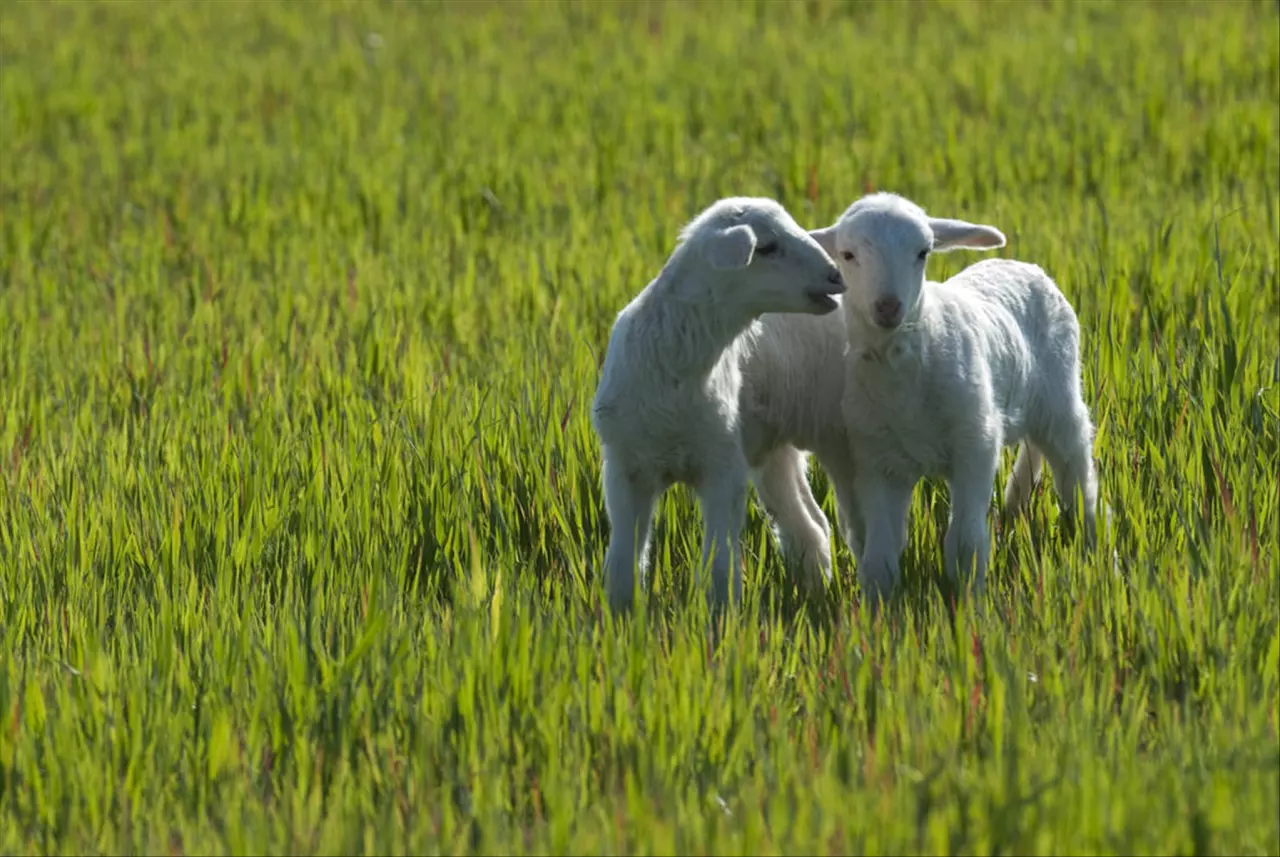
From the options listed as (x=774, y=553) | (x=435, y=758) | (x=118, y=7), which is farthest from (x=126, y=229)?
(x=118, y=7)

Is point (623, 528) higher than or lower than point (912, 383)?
lower

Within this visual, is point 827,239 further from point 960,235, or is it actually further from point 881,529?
point 881,529

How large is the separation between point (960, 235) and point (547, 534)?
4.75ft

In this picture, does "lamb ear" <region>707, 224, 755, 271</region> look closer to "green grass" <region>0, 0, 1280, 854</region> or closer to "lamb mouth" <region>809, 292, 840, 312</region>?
"lamb mouth" <region>809, 292, 840, 312</region>

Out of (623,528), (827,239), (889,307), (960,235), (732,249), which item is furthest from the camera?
(960,235)

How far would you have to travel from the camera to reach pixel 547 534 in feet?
17.1

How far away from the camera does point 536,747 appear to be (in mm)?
3529

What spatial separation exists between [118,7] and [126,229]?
10146 millimetres

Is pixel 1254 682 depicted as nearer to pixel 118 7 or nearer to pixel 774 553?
pixel 774 553

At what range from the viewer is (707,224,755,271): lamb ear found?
4223 mm

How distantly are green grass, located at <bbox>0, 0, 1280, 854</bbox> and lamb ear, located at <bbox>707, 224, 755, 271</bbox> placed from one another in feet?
2.62

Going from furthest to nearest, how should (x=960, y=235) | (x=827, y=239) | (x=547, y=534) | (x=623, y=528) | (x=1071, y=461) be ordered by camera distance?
1. (x=547, y=534)
2. (x=1071, y=461)
3. (x=960, y=235)
4. (x=827, y=239)
5. (x=623, y=528)

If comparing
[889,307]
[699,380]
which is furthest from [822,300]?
[699,380]

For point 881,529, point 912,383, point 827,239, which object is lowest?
point 881,529
